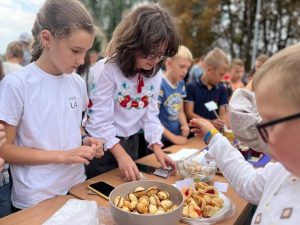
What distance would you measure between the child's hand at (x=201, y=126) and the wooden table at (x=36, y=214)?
0.52m

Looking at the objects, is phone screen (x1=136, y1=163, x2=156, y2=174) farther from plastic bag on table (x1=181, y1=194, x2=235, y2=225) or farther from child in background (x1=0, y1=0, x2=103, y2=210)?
plastic bag on table (x1=181, y1=194, x2=235, y2=225)

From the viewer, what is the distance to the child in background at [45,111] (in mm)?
1099

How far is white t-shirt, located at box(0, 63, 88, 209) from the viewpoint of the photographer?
43.2 inches

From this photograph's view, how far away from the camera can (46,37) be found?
114 cm

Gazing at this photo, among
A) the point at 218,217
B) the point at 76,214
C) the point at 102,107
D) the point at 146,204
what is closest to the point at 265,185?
the point at 218,217

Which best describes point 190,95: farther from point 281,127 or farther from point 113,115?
A: point 281,127

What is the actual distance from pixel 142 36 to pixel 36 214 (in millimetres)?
798

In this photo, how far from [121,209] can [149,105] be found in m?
0.79

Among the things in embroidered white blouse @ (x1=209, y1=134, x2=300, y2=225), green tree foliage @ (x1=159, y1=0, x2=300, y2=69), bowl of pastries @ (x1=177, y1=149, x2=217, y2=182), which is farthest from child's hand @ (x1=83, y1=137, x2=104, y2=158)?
green tree foliage @ (x1=159, y1=0, x2=300, y2=69)

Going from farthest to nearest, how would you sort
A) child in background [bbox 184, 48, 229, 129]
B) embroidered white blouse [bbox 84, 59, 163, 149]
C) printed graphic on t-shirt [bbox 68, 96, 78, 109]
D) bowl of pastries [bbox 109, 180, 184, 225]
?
child in background [bbox 184, 48, 229, 129] < embroidered white blouse [bbox 84, 59, 163, 149] < printed graphic on t-shirt [bbox 68, 96, 78, 109] < bowl of pastries [bbox 109, 180, 184, 225]

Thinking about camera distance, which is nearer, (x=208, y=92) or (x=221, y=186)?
(x=221, y=186)

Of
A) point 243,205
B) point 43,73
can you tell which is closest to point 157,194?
point 243,205

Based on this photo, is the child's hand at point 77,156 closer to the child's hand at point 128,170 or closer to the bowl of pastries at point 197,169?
the child's hand at point 128,170

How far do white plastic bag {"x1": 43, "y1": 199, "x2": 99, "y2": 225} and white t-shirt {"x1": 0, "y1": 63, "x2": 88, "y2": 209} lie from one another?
18cm
